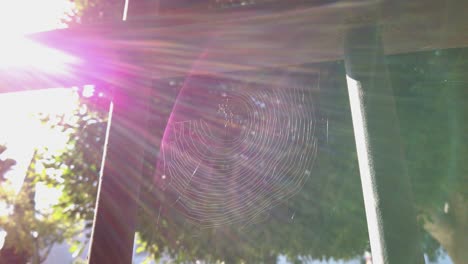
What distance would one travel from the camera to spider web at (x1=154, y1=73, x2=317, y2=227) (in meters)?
1.62

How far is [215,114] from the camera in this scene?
196 cm

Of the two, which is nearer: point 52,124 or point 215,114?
point 215,114

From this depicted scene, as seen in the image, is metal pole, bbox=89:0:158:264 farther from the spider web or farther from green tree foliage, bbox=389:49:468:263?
green tree foliage, bbox=389:49:468:263

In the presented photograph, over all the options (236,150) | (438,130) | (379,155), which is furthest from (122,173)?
(438,130)

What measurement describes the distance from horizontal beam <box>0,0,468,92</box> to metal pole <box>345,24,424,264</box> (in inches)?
3.0

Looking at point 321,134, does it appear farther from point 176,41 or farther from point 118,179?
point 118,179

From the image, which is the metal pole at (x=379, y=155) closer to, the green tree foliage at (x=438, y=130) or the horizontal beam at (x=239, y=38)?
the horizontal beam at (x=239, y=38)

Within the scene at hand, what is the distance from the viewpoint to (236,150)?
2160 millimetres

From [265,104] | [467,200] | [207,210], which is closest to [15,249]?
[207,210]

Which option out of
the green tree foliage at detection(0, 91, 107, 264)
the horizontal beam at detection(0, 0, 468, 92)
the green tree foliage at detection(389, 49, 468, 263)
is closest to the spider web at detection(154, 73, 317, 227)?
the horizontal beam at detection(0, 0, 468, 92)

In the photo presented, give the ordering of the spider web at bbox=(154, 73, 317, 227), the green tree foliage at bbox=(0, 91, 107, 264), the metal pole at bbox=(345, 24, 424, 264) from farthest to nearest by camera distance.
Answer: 1. the green tree foliage at bbox=(0, 91, 107, 264)
2. the spider web at bbox=(154, 73, 317, 227)
3. the metal pole at bbox=(345, 24, 424, 264)

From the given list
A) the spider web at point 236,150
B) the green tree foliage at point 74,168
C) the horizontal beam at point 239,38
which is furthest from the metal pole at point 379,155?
the green tree foliage at point 74,168

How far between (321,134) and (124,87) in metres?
1.00

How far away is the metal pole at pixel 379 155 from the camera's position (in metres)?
0.82
